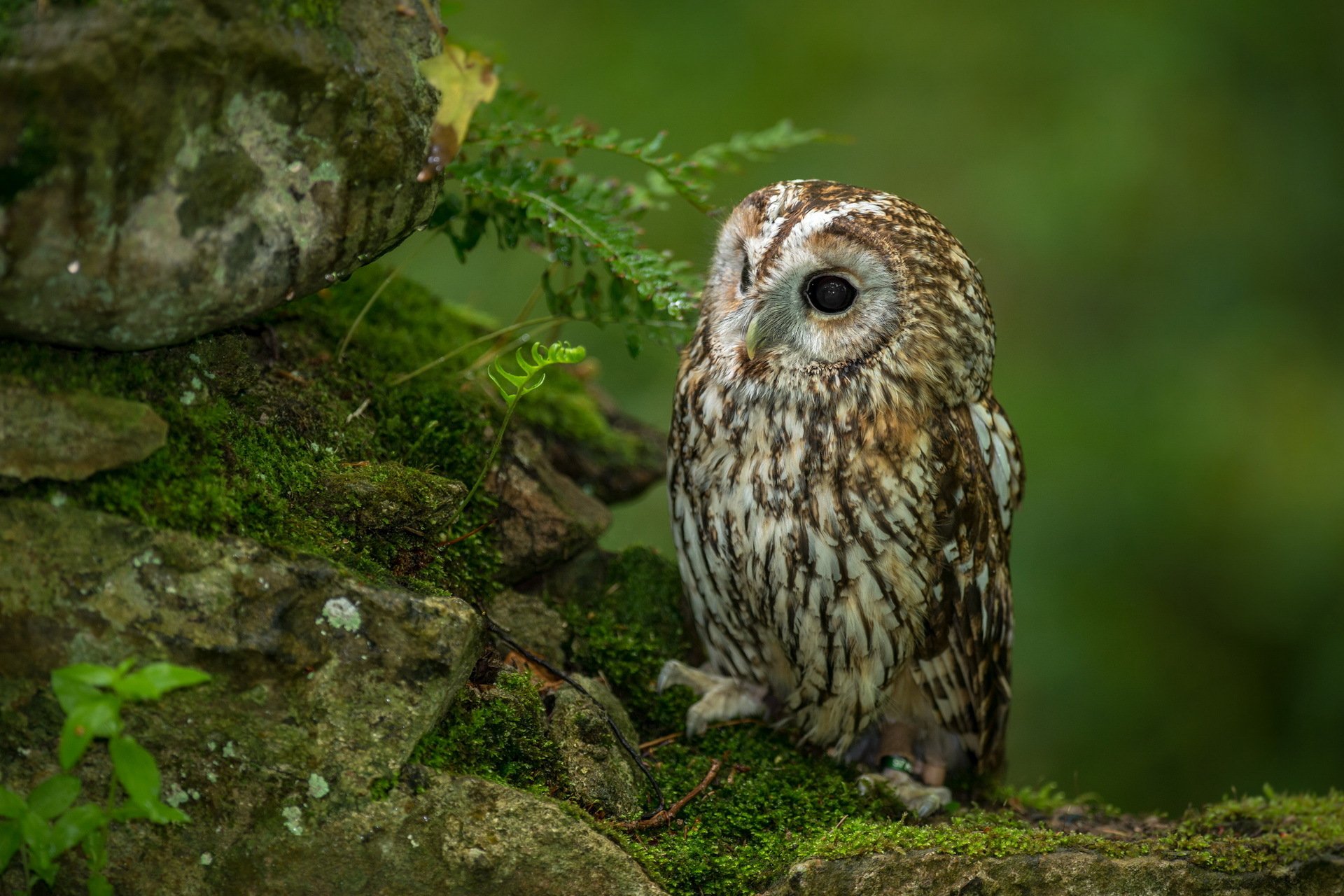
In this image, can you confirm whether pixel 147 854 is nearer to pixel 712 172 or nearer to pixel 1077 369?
pixel 712 172

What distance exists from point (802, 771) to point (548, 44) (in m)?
5.64

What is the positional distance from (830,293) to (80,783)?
1786mm

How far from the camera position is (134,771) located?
166 centimetres

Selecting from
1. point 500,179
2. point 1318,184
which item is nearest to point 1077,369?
point 1318,184

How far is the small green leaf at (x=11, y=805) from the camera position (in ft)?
5.61

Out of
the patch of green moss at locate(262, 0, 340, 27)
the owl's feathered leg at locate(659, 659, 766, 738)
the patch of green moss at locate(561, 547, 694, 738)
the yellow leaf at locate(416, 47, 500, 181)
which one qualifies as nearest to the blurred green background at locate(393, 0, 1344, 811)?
the patch of green moss at locate(561, 547, 694, 738)

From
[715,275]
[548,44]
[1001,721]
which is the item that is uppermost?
[548,44]

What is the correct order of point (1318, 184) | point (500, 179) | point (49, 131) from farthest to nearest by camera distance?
point (1318, 184) → point (500, 179) → point (49, 131)

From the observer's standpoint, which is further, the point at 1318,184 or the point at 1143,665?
the point at 1318,184

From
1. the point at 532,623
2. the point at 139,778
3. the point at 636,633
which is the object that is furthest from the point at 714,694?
the point at 139,778

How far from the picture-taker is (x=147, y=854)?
1980 mm

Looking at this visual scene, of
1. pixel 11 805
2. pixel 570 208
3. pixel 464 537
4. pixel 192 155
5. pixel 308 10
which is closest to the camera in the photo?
pixel 11 805

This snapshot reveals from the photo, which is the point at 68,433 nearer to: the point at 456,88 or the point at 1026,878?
the point at 456,88

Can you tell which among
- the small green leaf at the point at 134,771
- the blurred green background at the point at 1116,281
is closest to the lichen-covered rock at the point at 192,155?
the small green leaf at the point at 134,771
